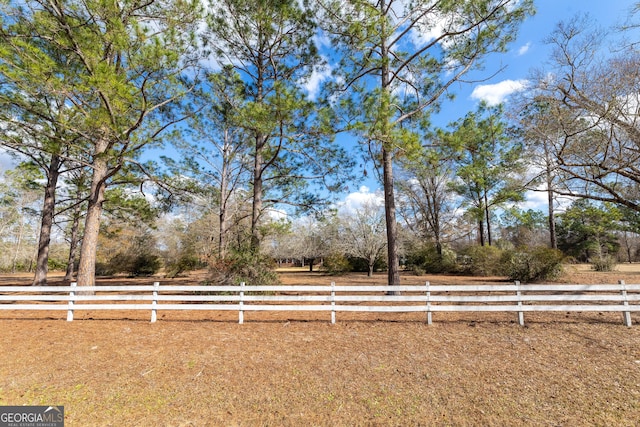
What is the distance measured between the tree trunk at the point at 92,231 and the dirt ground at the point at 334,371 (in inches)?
87.8

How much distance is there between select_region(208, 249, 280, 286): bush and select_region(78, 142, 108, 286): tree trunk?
341 centimetres

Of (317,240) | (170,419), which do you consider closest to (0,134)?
(170,419)

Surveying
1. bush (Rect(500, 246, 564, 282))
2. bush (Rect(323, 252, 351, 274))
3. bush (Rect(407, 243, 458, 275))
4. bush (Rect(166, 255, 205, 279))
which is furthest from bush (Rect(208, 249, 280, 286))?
bush (Rect(407, 243, 458, 275))

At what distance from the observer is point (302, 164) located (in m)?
10.9

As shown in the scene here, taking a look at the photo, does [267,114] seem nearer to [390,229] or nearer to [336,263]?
[390,229]

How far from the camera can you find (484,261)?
53.7 feet

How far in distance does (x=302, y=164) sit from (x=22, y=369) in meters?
8.96

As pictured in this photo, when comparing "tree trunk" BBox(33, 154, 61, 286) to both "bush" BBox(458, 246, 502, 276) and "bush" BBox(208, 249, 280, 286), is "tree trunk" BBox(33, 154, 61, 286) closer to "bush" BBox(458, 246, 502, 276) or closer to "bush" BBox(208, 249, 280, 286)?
"bush" BBox(208, 249, 280, 286)

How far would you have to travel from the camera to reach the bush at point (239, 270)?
891cm

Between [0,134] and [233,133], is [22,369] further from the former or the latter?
[233,133]

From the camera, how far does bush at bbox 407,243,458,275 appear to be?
19.5m

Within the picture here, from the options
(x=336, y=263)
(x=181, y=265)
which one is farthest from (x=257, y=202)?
(x=336, y=263)

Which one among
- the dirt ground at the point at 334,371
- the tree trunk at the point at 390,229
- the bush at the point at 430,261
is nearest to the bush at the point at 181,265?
the dirt ground at the point at 334,371

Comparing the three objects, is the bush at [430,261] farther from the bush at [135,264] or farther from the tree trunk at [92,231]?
the bush at [135,264]
